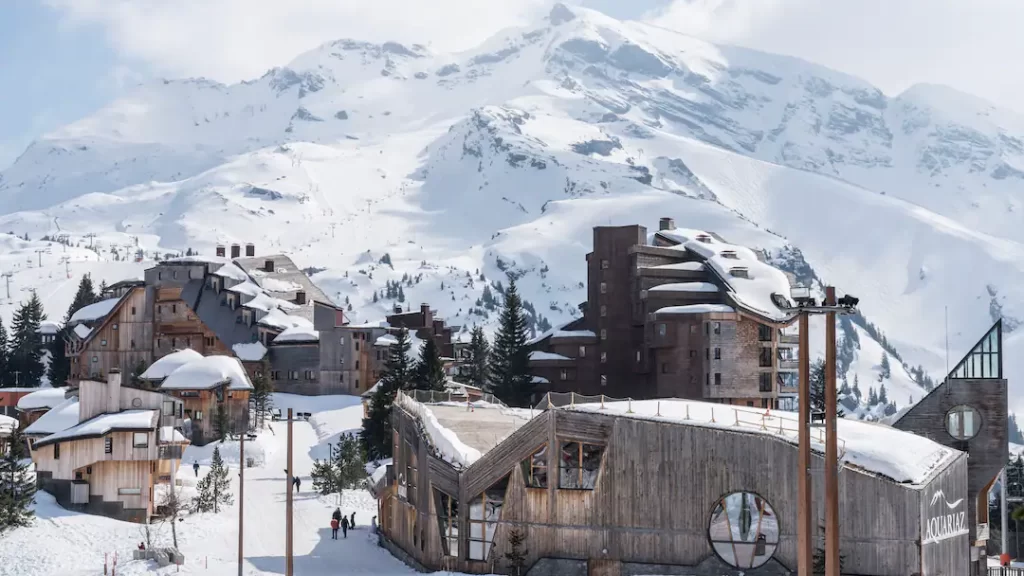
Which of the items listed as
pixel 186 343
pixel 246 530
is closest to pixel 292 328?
pixel 186 343

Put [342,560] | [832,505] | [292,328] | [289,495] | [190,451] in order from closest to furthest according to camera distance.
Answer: [832,505], [289,495], [342,560], [190,451], [292,328]

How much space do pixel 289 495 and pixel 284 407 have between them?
93801 millimetres

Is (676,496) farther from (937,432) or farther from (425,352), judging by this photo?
(425,352)

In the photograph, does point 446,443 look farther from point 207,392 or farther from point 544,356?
point 544,356

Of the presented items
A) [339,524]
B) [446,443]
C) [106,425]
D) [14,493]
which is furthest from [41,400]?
[446,443]

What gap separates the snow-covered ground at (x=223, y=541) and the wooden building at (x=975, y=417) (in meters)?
30.5

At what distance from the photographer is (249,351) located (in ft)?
507

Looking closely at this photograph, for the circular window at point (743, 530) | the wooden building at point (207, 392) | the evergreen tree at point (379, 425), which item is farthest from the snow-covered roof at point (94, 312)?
the circular window at point (743, 530)

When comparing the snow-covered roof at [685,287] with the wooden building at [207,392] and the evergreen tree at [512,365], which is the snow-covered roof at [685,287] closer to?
the evergreen tree at [512,365]

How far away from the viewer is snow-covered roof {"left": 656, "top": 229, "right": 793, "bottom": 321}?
4788 inches

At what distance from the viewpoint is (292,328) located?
157750 millimetres

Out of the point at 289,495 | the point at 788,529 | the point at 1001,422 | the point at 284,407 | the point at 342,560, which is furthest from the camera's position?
the point at 284,407

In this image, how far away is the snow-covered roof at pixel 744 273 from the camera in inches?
4788

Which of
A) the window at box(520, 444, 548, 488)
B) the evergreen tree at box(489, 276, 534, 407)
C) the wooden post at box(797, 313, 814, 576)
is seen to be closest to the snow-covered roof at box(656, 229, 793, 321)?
the evergreen tree at box(489, 276, 534, 407)
